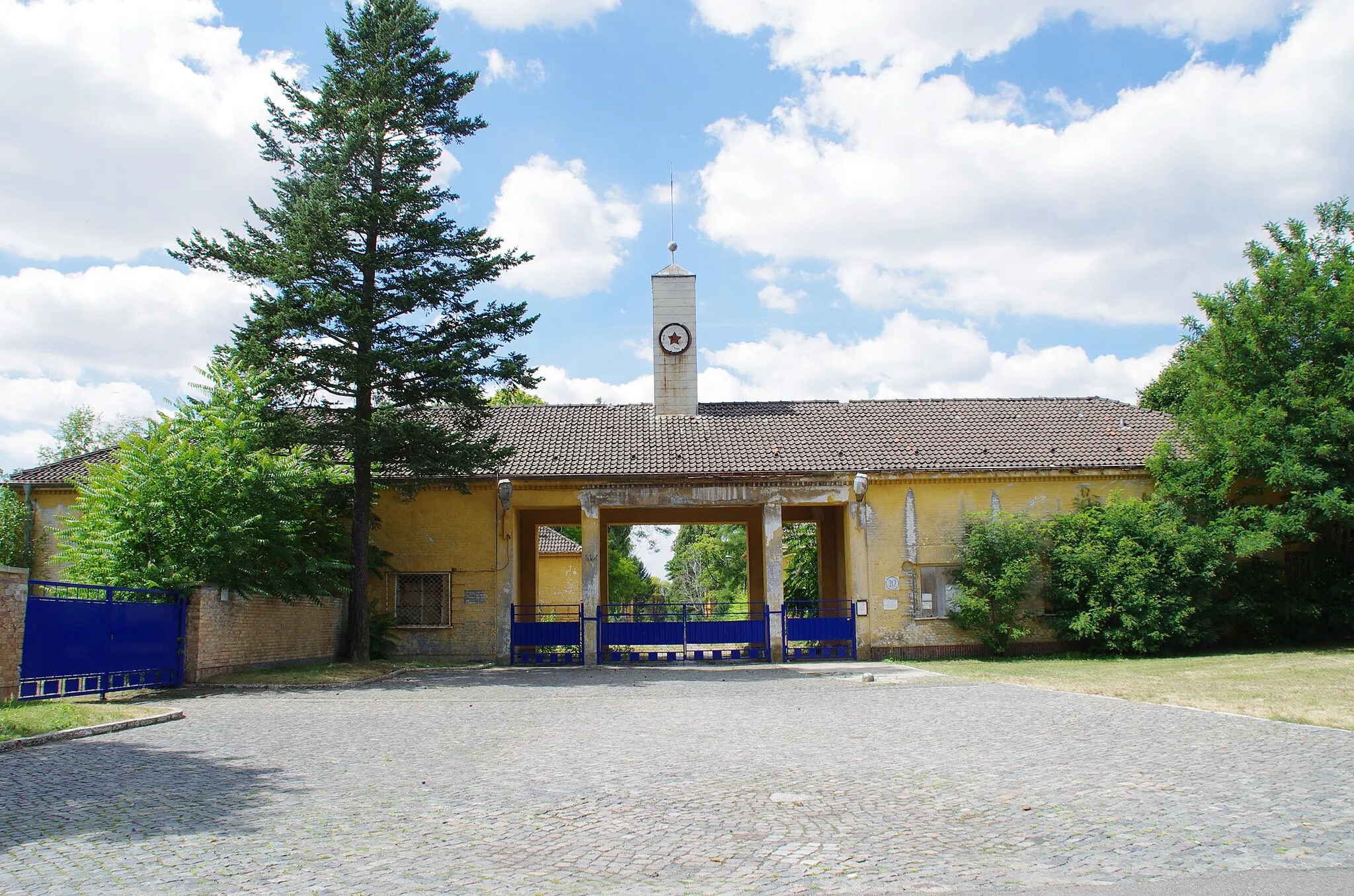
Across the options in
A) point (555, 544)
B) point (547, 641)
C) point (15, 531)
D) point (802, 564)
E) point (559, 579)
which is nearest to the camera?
point (547, 641)

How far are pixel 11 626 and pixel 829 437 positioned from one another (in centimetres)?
1790

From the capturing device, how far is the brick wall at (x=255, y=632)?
17.0 m

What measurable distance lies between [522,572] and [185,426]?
11.8 metres

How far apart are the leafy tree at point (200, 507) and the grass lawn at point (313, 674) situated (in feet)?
5.01

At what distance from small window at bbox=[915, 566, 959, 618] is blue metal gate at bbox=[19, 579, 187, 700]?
615 inches

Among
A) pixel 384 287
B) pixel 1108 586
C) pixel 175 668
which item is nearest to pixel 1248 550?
pixel 1108 586

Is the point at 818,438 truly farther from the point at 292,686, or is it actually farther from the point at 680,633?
the point at 292,686

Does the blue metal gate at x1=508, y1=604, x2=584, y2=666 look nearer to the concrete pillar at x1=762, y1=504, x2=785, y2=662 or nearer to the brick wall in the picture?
the brick wall

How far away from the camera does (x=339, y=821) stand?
6547 millimetres

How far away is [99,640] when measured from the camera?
1469 centimetres

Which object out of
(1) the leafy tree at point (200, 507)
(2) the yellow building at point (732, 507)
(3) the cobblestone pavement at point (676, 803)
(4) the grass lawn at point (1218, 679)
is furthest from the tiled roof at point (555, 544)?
(3) the cobblestone pavement at point (676, 803)

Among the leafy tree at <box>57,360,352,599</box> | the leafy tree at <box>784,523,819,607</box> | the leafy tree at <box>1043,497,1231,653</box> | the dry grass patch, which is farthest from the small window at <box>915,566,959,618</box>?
the leafy tree at <box>57,360,352,599</box>

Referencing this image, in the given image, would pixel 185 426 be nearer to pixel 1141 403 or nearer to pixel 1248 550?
pixel 1248 550

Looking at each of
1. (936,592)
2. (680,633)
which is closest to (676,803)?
(680,633)
